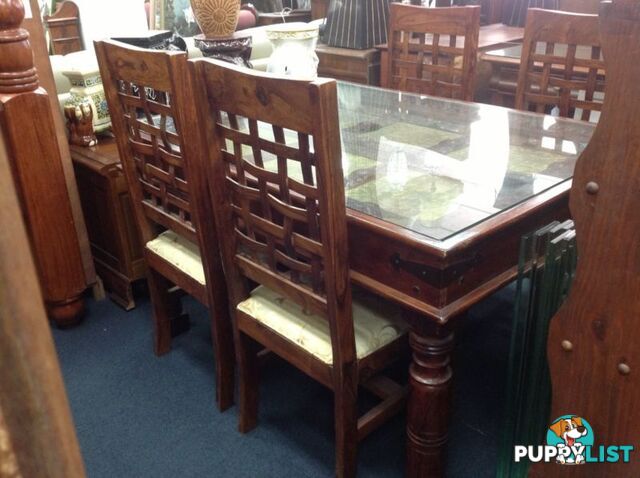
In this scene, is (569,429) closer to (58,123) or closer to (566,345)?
(566,345)

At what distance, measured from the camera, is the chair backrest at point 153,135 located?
1.43 metres

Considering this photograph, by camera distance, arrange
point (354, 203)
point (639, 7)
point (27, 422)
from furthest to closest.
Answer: point (354, 203) → point (639, 7) → point (27, 422)

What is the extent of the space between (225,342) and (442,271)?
0.82 metres

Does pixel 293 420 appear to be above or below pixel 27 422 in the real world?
below

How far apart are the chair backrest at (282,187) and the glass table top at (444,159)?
0.49 feet

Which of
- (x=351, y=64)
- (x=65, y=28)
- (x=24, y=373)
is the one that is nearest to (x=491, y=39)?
(x=351, y=64)

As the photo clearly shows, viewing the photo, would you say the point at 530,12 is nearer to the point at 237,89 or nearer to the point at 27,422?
the point at 237,89

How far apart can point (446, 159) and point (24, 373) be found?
139 cm

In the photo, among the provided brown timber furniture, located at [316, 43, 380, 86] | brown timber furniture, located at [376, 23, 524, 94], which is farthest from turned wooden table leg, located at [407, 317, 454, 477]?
brown timber furniture, located at [316, 43, 380, 86]

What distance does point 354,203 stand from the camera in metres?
1.31

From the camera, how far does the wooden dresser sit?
2139mm

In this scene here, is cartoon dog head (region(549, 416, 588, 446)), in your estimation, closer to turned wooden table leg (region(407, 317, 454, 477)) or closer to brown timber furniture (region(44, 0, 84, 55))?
turned wooden table leg (region(407, 317, 454, 477))

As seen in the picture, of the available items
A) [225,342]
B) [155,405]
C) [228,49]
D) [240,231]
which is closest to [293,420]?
[225,342]

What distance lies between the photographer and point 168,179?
5.22ft
